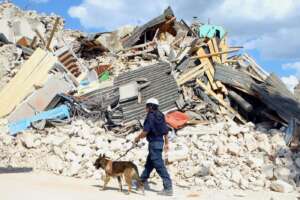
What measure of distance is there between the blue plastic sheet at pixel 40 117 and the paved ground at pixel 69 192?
2841 millimetres

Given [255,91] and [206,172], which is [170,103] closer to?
[255,91]

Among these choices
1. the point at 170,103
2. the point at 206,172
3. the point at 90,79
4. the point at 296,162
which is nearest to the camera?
the point at 206,172

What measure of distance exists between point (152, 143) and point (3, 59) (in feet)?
30.8

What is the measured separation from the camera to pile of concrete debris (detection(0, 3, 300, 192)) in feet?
36.9

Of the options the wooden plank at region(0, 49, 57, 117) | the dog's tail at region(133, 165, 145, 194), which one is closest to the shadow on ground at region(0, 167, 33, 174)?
the dog's tail at region(133, 165, 145, 194)

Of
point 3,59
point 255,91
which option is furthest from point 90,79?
point 255,91

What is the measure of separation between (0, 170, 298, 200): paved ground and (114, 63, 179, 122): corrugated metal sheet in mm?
3724

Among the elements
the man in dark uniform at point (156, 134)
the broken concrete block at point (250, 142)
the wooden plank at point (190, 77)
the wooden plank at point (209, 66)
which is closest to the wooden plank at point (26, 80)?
the wooden plank at point (190, 77)

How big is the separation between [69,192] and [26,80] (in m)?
6.83

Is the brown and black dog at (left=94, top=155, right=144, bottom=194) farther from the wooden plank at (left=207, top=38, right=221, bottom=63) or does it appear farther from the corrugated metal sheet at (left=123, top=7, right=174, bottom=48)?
the corrugated metal sheet at (left=123, top=7, right=174, bottom=48)

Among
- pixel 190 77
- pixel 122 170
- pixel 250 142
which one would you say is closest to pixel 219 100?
pixel 190 77

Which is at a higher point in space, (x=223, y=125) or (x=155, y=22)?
(x=155, y=22)

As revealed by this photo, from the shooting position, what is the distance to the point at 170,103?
13867 mm

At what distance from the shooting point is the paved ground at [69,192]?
26.2 ft
